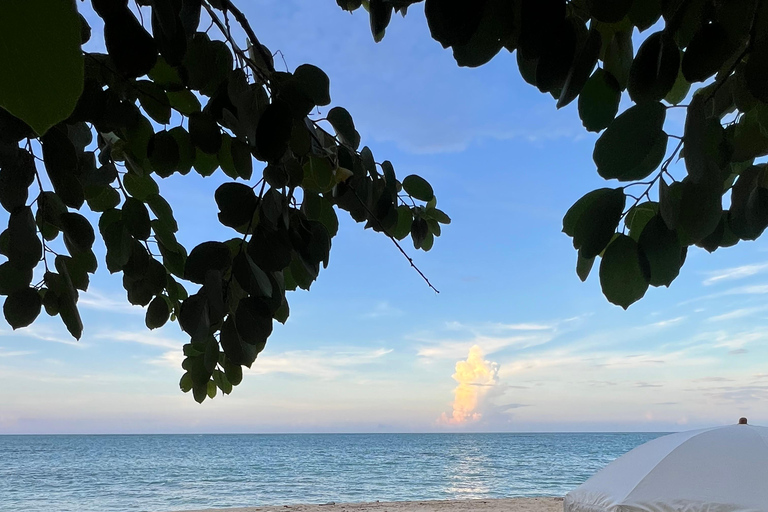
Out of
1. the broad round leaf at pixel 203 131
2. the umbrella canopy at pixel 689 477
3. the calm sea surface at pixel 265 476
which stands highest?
the broad round leaf at pixel 203 131

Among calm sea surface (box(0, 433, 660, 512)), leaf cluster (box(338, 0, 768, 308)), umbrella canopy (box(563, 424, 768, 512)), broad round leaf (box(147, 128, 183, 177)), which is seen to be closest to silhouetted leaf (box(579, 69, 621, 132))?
leaf cluster (box(338, 0, 768, 308))

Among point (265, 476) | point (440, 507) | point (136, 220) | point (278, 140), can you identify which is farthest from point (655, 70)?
point (265, 476)

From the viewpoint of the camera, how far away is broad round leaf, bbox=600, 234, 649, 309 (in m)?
0.46

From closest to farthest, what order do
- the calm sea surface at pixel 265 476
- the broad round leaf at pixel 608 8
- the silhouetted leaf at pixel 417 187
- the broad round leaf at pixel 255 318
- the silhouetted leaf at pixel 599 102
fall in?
the broad round leaf at pixel 608 8 < the silhouetted leaf at pixel 599 102 < the broad round leaf at pixel 255 318 < the silhouetted leaf at pixel 417 187 < the calm sea surface at pixel 265 476

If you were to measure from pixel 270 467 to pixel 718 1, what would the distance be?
107ft

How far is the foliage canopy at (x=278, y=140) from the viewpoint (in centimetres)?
38

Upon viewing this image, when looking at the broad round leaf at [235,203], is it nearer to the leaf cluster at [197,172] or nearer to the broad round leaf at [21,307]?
the leaf cluster at [197,172]

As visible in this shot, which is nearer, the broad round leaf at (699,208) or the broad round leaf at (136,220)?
the broad round leaf at (699,208)

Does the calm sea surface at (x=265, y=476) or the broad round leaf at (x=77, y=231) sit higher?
the broad round leaf at (x=77, y=231)

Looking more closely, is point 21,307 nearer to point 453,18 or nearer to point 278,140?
point 278,140

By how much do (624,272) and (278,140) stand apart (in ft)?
1.12

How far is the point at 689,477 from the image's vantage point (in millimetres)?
4398

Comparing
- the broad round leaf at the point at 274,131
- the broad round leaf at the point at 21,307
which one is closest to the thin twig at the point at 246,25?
the broad round leaf at the point at 274,131

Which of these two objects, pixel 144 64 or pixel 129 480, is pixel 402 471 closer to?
pixel 129 480
